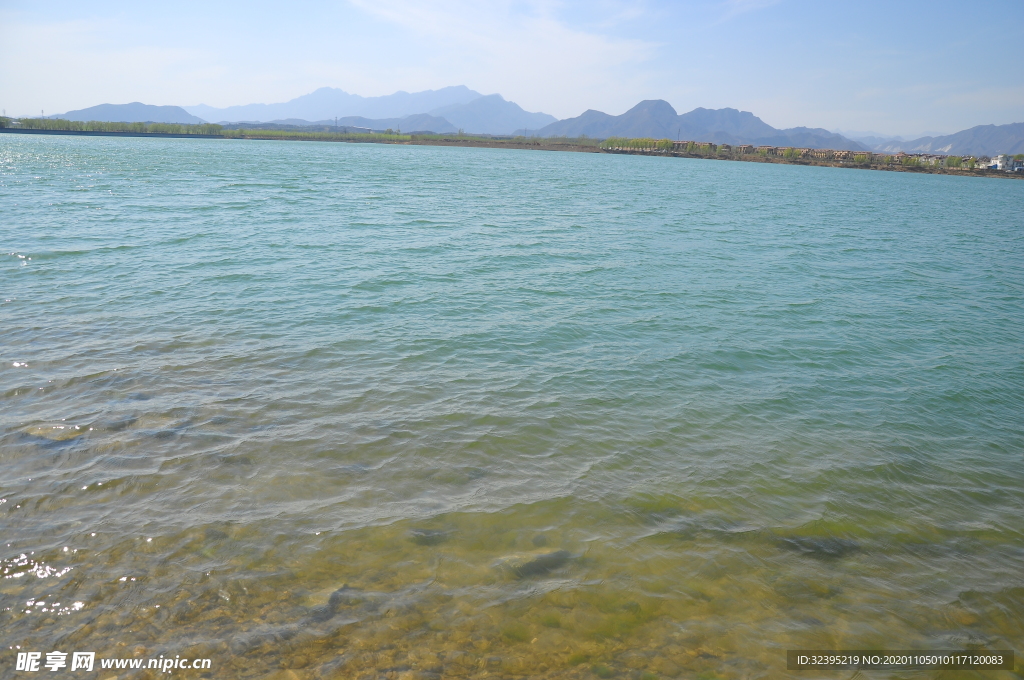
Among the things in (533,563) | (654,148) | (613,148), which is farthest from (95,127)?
(533,563)

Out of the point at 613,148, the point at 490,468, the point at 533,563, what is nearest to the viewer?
the point at 533,563

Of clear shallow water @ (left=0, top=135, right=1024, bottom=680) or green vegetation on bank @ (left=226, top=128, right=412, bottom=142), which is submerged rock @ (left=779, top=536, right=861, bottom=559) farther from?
green vegetation on bank @ (left=226, top=128, right=412, bottom=142)

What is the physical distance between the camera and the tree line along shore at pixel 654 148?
138000 mm

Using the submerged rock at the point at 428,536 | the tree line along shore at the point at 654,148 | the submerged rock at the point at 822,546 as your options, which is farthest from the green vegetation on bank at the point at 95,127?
the submerged rock at the point at 822,546

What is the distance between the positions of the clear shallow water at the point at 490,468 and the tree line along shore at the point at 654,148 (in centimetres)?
15903

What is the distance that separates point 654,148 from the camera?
182 metres

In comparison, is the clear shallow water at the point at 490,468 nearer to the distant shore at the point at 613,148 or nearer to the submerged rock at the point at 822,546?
the submerged rock at the point at 822,546

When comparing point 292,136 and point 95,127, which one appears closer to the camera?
point 95,127

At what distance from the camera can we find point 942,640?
540cm

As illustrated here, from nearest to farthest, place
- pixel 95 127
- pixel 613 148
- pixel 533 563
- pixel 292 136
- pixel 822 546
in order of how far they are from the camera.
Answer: pixel 533 563 < pixel 822 546 < pixel 95 127 < pixel 292 136 < pixel 613 148

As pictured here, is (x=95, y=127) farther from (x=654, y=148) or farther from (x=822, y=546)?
(x=822, y=546)

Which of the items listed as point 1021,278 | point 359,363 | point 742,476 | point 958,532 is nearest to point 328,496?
point 359,363

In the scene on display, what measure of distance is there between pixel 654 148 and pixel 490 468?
19206 centimetres

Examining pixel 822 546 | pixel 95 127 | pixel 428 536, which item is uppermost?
pixel 95 127
